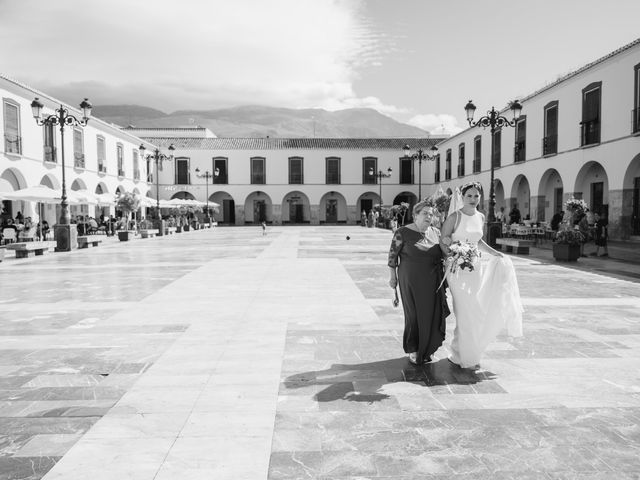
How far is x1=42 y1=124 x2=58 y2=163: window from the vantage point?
22984mm

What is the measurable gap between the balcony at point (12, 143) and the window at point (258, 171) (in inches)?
977

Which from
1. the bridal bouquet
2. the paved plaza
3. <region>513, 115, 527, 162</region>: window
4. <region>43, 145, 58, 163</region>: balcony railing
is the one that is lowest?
the paved plaza

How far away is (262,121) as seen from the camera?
197750 millimetres

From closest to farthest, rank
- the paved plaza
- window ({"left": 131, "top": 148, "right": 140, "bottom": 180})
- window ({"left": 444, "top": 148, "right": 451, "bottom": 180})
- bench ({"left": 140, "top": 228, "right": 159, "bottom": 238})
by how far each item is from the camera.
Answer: the paved plaza < bench ({"left": 140, "top": 228, "right": 159, "bottom": 238}) < window ({"left": 131, "top": 148, "right": 140, "bottom": 180}) < window ({"left": 444, "top": 148, "right": 451, "bottom": 180})

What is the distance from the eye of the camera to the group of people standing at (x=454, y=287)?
14.1 ft

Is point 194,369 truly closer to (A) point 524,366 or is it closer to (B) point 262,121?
(A) point 524,366

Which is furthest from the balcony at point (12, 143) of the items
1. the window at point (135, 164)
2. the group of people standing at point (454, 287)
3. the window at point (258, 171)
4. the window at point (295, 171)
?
the window at point (295, 171)

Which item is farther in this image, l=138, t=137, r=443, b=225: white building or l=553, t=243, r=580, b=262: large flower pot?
l=138, t=137, r=443, b=225: white building

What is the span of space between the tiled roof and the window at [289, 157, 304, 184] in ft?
3.35

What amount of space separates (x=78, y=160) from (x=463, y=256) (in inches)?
1040

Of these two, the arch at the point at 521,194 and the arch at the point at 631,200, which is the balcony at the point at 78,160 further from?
the arch at the point at 631,200

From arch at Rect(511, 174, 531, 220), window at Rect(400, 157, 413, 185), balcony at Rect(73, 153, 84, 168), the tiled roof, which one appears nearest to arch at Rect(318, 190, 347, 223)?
the tiled roof

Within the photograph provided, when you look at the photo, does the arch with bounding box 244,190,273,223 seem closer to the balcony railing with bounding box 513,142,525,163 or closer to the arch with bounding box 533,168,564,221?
the balcony railing with bounding box 513,142,525,163

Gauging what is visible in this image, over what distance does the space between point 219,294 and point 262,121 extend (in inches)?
7712
